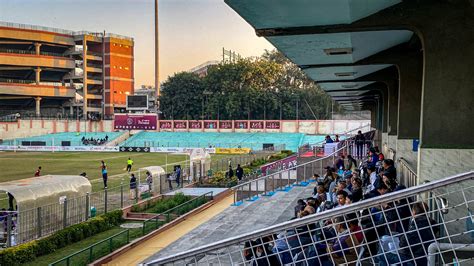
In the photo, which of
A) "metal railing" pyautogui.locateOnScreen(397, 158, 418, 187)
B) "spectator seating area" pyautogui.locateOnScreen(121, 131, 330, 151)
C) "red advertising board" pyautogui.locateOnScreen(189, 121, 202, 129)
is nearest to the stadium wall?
"red advertising board" pyautogui.locateOnScreen(189, 121, 202, 129)

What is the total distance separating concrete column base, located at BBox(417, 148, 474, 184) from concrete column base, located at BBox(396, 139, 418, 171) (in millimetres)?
5181

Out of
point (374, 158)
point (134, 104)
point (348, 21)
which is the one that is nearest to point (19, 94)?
point (134, 104)

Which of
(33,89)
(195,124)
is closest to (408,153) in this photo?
(195,124)

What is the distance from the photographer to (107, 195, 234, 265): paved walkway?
14742 mm

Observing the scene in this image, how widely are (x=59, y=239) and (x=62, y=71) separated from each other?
71.3 meters

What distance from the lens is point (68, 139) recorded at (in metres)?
70.4

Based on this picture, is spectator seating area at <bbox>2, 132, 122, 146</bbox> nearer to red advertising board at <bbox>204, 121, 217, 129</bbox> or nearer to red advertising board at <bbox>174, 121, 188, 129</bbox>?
red advertising board at <bbox>174, 121, 188, 129</bbox>

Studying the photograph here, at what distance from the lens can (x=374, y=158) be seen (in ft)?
48.8

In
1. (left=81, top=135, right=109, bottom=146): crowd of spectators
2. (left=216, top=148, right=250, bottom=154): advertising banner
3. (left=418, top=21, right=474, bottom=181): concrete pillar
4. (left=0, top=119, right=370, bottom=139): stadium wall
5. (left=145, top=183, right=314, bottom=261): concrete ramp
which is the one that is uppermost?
(left=418, top=21, right=474, bottom=181): concrete pillar

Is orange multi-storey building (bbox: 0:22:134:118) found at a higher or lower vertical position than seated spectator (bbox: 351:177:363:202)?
higher

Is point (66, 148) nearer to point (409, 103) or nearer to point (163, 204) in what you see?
point (163, 204)

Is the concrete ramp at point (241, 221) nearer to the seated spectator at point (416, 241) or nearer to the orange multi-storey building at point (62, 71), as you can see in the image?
the seated spectator at point (416, 241)

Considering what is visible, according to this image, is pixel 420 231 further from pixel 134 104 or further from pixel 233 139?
pixel 134 104

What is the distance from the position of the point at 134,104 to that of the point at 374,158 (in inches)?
2318
